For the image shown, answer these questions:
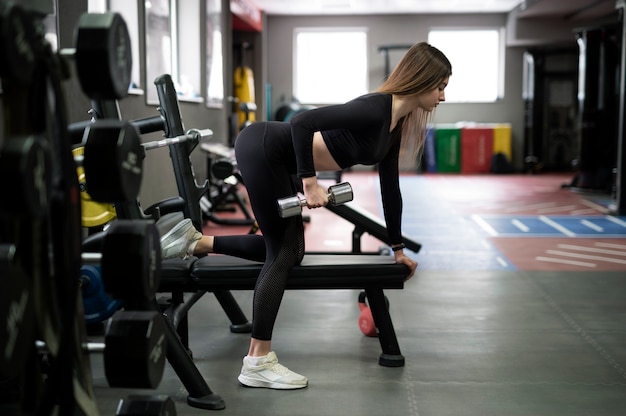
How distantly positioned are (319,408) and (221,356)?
0.66 metres

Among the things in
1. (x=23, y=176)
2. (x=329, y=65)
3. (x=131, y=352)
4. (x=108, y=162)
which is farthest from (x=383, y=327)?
(x=329, y=65)

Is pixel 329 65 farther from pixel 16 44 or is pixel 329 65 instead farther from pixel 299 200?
pixel 16 44

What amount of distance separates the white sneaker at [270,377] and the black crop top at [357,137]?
65 centimetres

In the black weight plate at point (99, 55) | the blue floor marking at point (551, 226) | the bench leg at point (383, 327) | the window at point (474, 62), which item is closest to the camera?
the black weight plate at point (99, 55)

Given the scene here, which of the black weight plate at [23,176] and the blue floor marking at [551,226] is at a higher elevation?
the black weight plate at [23,176]

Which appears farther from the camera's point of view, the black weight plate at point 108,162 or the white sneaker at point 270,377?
the white sneaker at point 270,377

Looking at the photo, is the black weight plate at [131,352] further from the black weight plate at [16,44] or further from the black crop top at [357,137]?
the black crop top at [357,137]

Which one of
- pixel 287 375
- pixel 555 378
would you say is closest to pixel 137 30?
pixel 287 375

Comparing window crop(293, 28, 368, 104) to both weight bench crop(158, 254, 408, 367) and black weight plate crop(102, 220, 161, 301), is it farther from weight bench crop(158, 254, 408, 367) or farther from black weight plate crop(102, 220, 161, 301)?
black weight plate crop(102, 220, 161, 301)

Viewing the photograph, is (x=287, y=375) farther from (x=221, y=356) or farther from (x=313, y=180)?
(x=313, y=180)

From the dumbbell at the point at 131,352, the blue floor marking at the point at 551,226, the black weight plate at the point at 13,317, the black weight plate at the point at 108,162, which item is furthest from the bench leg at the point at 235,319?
the blue floor marking at the point at 551,226

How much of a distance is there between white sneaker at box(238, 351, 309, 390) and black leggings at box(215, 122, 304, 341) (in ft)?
0.30

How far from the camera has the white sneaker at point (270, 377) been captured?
97.0 inches

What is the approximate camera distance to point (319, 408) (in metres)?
2.31
